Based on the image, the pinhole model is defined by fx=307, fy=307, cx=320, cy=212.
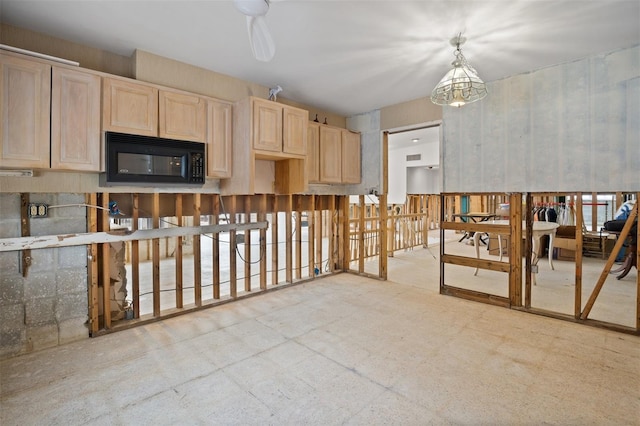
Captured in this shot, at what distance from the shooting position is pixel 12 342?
250cm

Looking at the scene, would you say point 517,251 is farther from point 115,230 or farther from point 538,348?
point 115,230

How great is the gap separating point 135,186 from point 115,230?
468 millimetres

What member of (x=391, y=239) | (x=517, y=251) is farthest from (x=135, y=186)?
(x=391, y=239)

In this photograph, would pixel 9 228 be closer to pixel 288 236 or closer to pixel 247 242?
pixel 247 242

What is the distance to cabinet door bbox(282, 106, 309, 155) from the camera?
3.61 metres

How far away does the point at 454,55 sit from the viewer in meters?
2.97

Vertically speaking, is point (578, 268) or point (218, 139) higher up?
point (218, 139)

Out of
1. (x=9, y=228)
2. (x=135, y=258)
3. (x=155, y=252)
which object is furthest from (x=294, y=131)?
(x=9, y=228)

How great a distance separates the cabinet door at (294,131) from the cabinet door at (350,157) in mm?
1198

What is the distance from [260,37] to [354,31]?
1.00 m

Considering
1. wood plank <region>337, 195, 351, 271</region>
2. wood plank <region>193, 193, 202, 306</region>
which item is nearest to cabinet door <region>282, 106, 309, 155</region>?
wood plank <region>193, 193, 202, 306</region>

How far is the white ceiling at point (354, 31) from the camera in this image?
7.47 ft

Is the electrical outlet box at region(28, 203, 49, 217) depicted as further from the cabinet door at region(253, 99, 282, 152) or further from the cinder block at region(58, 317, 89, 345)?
the cabinet door at region(253, 99, 282, 152)

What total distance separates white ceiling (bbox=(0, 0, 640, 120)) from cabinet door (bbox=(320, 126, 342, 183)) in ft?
3.75
